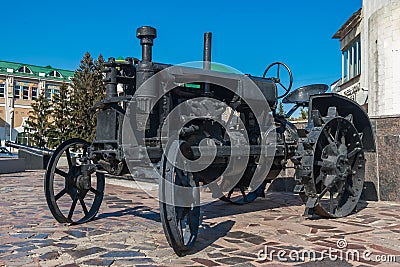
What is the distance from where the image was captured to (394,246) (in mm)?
4957

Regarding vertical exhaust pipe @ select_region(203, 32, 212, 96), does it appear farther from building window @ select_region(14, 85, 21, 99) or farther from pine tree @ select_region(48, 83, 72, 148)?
building window @ select_region(14, 85, 21, 99)

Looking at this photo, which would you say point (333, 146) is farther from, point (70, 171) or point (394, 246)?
point (70, 171)

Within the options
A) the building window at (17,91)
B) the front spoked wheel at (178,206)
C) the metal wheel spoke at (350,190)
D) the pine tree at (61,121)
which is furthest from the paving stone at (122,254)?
the building window at (17,91)

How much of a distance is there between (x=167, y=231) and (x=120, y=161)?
53.6 inches

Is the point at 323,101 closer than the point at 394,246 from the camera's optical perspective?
No

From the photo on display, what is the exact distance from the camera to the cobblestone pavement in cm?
443

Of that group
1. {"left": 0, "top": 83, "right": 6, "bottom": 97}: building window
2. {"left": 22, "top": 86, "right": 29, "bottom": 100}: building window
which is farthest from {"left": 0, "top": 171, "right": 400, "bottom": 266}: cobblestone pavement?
{"left": 22, "top": 86, "right": 29, "bottom": 100}: building window

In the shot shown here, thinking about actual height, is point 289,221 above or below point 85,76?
below

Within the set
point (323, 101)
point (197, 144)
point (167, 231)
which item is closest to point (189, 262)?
point (167, 231)

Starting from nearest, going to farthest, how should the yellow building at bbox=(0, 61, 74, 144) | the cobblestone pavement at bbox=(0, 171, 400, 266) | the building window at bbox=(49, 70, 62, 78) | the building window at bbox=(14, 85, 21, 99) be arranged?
1. the cobblestone pavement at bbox=(0, 171, 400, 266)
2. the yellow building at bbox=(0, 61, 74, 144)
3. the building window at bbox=(14, 85, 21, 99)
4. the building window at bbox=(49, 70, 62, 78)

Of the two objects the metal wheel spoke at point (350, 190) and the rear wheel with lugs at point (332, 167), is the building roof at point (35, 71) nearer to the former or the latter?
the rear wheel with lugs at point (332, 167)

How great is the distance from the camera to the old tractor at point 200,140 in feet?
16.0

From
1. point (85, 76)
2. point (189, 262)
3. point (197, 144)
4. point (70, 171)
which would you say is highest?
point (85, 76)

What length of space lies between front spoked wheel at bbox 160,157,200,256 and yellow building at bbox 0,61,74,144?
50.6 m
